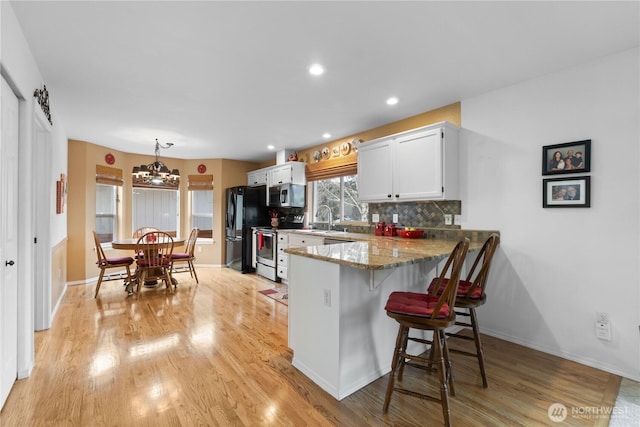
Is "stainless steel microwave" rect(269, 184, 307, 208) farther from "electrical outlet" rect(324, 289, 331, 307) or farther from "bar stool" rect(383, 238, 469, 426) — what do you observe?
"bar stool" rect(383, 238, 469, 426)

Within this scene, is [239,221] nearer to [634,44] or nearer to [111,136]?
[111,136]

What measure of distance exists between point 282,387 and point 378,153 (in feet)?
8.84

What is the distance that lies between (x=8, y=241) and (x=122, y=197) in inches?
172

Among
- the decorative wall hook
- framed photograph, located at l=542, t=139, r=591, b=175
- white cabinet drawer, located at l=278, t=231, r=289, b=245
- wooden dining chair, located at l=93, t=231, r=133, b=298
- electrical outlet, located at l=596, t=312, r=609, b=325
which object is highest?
the decorative wall hook

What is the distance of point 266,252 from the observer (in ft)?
17.2

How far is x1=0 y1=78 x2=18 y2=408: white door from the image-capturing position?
1718mm

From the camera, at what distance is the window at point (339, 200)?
14.4ft

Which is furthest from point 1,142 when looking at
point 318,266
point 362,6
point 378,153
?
point 378,153

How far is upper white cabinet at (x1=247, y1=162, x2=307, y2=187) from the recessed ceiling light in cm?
260

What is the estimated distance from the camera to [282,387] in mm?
1971

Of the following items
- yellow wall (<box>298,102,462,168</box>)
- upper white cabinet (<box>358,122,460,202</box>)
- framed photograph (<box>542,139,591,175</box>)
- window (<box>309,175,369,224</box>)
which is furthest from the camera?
window (<box>309,175,369,224</box>)

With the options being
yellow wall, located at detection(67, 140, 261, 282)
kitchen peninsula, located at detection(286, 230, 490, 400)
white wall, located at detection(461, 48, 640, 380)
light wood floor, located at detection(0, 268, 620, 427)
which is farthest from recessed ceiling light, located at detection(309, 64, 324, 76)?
yellow wall, located at detection(67, 140, 261, 282)

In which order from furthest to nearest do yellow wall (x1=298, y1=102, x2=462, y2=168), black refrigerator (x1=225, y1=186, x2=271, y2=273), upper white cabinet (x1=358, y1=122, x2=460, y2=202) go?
black refrigerator (x1=225, y1=186, x2=271, y2=273), yellow wall (x1=298, y1=102, x2=462, y2=168), upper white cabinet (x1=358, y1=122, x2=460, y2=202)

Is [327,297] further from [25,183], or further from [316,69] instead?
[25,183]
